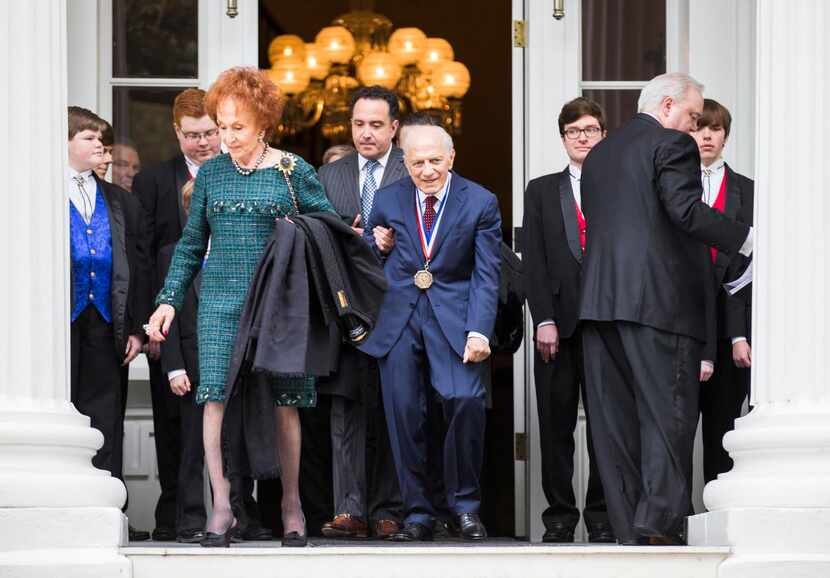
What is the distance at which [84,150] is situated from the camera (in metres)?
8.38

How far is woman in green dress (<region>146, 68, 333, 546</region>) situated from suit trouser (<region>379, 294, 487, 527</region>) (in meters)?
0.61

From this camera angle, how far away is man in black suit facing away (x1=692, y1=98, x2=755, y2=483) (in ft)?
28.1

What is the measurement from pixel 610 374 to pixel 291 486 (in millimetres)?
1351

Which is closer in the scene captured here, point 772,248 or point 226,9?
point 772,248

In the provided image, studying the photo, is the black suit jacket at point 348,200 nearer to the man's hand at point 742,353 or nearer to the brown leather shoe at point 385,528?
the brown leather shoe at point 385,528

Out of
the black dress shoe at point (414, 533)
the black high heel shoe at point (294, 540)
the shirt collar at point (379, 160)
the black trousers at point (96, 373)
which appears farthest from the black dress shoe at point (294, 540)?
the shirt collar at point (379, 160)

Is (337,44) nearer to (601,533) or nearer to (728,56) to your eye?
(728,56)

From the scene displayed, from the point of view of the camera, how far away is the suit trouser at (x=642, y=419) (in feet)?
24.3

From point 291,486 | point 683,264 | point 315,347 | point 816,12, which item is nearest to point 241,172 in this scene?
point 315,347

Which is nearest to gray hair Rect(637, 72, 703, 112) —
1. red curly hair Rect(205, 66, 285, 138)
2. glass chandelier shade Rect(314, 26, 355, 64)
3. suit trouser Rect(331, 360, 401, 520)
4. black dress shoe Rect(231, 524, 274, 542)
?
red curly hair Rect(205, 66, 285, 138)

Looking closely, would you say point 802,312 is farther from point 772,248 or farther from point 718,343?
point 718,343

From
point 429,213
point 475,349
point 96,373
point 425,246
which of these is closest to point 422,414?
point 475,349

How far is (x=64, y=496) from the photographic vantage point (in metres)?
6.98

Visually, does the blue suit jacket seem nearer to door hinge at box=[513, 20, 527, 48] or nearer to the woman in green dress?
the woman in green dress
